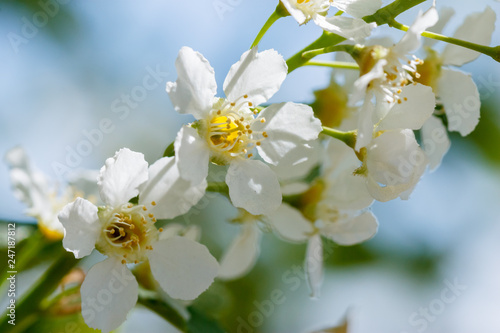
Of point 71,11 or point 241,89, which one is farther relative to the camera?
point 71,11

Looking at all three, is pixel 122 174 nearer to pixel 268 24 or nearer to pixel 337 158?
pixel 268 24

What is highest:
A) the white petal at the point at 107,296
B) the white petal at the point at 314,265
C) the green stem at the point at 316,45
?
the green stem at the point at 316,45

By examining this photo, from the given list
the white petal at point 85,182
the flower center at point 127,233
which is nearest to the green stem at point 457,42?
the flower center at point 127,233

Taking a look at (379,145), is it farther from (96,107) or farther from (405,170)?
(96,107)

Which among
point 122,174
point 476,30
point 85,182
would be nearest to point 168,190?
point 122,174

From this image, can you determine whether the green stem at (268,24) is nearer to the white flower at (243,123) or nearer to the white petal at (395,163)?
the white flower at (243,123)

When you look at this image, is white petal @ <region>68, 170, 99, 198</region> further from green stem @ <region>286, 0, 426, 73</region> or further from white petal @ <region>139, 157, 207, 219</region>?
green stem @ <region>286, 0, 426, 73</region>

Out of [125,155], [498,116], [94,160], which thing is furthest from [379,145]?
[498,116]

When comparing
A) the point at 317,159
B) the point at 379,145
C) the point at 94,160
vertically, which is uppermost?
the point at 379,145
